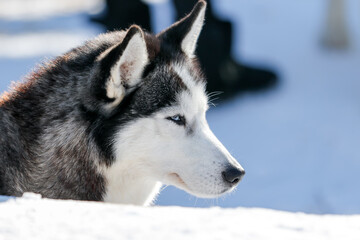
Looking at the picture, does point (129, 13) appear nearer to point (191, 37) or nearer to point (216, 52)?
point (216, 52)

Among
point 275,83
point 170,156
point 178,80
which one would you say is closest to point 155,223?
point 170,156

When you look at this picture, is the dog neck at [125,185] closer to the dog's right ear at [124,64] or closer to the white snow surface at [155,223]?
the dog's right ear at [124,64]

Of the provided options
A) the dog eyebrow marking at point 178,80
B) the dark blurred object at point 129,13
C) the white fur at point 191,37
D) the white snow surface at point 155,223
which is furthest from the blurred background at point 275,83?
the white snow surface at point 155,223

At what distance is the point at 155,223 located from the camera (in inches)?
91.2

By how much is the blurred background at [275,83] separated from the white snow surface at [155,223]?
12.2 ft

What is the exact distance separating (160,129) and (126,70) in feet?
1.13

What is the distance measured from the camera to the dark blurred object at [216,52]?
9.37m

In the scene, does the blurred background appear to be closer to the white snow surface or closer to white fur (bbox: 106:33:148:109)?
white fur (bbox: 106:33:148:109)

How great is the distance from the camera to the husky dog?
3.30 metres

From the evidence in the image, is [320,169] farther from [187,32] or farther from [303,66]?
[187,32]

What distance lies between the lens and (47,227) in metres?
2.26

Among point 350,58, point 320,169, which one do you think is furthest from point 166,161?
point 350,58

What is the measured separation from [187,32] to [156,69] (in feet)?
1.37

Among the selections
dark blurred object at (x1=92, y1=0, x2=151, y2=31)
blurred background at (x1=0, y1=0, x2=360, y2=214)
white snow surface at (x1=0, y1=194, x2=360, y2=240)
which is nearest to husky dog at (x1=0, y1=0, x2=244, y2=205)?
white snow surface at (x1=0, y1=194, x2=360, y2=240)
